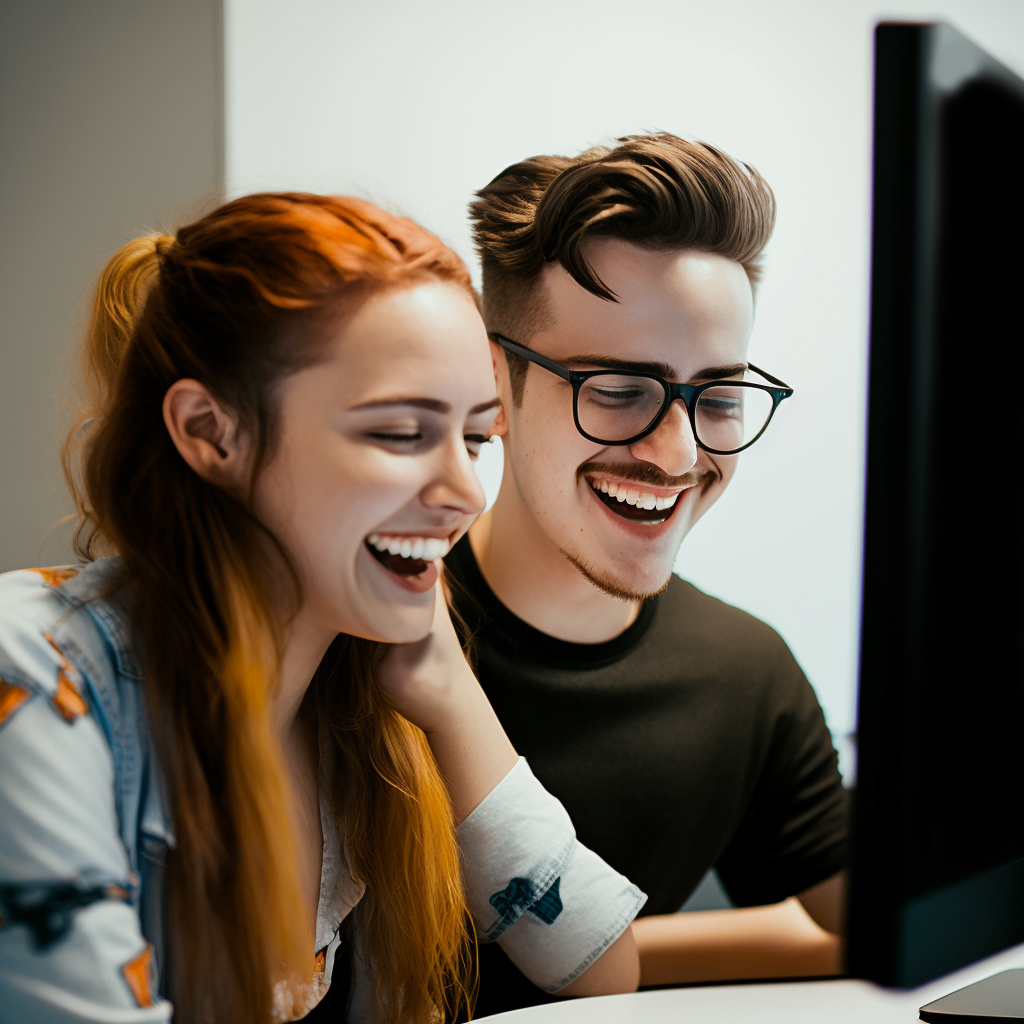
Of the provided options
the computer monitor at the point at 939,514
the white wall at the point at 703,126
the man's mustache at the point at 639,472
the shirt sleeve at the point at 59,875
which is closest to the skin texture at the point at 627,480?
the man's mustache at the point at 639,472

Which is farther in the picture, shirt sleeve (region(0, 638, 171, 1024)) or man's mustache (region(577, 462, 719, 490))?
man's mustache (region(577, 462, 719, 490))

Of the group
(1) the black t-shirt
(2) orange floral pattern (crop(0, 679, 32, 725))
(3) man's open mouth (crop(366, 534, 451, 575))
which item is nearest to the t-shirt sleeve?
(1) the black t-shirt

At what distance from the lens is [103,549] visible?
2.83 ft

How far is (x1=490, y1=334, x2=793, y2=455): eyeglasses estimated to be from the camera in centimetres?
93

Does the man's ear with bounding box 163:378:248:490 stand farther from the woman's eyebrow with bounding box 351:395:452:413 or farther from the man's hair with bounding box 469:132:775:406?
the man's hair with bounding box 469:132:775:406

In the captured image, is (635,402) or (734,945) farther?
(734,945)

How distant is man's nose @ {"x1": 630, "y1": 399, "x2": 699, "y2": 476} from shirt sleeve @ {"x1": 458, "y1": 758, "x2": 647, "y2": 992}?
33 centimetres

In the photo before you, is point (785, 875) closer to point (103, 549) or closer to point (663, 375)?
point (663, 375)

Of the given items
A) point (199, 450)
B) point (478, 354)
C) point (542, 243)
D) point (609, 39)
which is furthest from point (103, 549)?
point (609, 39)

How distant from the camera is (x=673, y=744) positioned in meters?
1.07

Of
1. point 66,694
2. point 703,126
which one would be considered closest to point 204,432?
point 66,694

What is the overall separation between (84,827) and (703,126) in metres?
1.20

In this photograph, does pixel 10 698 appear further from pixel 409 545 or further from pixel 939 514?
pixel 939 514

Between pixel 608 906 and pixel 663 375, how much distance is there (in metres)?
0.52
